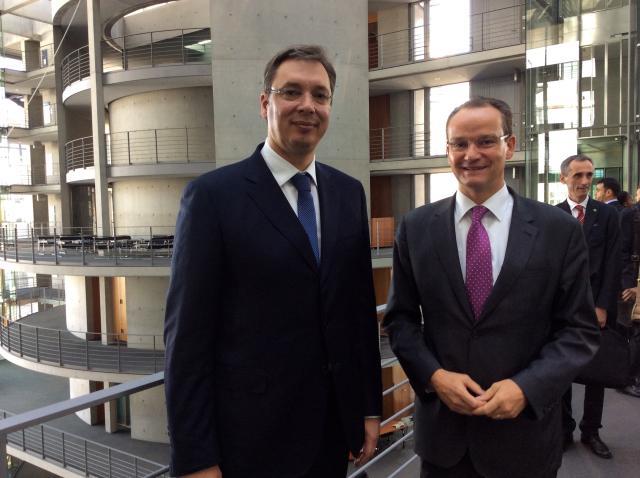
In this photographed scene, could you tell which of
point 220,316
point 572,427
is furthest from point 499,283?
point 572,427

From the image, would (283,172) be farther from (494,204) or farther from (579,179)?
(579,179)

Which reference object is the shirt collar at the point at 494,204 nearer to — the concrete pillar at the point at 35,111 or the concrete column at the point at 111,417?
the concrete column at the point at 111,417

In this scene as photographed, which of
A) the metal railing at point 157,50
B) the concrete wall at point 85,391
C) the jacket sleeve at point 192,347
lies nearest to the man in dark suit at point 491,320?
the jacket sleeve at point 192,347

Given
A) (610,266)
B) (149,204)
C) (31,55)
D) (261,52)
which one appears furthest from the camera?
(31,55)

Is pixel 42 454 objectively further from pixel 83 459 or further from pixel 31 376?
pixel 31 376

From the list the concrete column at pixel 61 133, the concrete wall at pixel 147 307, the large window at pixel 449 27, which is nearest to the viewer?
the concrete wall at pixel 147 307

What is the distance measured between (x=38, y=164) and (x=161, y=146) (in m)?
4.17

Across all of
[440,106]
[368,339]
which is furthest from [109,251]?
[368,339]

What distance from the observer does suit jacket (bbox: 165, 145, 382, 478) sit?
1.61ft

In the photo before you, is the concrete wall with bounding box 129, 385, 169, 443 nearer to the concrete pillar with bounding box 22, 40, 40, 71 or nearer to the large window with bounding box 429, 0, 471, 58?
the large window with bounding box 429, 0, 471, 58

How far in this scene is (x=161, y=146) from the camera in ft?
15.4

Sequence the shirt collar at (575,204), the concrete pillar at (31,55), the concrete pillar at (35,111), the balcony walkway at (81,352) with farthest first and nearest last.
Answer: the concrete pillar at (35,111)
the concrete pillar at (31,55)
the balcony walkway at (81,352)
the shirt collar at (575,204)

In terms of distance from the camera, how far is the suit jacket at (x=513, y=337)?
550 millimetres

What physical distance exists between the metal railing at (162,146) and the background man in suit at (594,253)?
3.71 m
